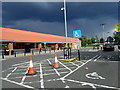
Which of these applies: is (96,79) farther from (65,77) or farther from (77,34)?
(77,34)

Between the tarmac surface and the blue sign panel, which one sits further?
the blue sign panel

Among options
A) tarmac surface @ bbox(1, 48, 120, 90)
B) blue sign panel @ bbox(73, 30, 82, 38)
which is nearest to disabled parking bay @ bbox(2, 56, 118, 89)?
tarmac surface @ bbox(1, 48, 120, 90)

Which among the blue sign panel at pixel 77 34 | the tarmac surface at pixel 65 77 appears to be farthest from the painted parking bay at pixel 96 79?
the blue sign panel at pixel 77 34

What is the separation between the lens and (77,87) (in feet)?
11.3

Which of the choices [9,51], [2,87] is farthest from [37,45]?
[2,87]

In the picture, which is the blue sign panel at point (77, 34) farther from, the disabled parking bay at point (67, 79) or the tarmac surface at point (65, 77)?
the disabled parking bay at point (67, 79)

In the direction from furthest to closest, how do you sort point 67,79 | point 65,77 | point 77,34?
point 77,34 → point 65,77 → point 67,79

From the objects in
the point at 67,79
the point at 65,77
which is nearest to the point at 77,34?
the point at 65,77

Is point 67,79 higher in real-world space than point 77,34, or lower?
lower

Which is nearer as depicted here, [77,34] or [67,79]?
[67,79]

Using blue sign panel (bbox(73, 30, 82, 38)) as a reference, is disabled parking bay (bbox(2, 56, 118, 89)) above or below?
below

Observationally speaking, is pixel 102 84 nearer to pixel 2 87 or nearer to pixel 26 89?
pixel 26 89

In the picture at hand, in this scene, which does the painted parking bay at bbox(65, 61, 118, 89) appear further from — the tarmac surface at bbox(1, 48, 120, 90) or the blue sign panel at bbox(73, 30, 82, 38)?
the blue sign panel at bbox(73, 30, 82, 38)

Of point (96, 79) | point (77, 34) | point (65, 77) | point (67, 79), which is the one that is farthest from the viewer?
point (77, 34)
